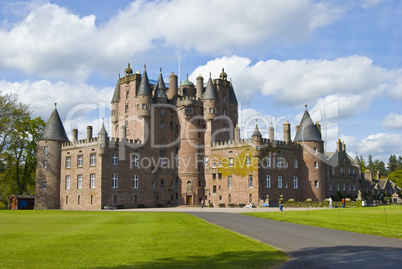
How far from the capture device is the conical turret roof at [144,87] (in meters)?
75.3

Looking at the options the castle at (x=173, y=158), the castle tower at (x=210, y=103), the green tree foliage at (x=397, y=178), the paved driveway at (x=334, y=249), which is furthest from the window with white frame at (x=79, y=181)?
the green tree foliage at (x=397, y=178)

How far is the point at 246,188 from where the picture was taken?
69.3 m

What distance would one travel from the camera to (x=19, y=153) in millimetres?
74625

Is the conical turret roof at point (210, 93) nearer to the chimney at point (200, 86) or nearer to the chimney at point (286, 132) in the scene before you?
the chimney at point (200, 86)

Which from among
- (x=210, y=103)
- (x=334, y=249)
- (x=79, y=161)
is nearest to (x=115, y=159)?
(x=79, y=161)

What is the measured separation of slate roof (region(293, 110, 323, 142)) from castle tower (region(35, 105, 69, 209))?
1579 inches

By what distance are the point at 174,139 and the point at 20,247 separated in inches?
2438

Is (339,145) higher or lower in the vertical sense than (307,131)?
lower

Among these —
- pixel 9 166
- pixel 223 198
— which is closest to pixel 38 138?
pixel 9 166

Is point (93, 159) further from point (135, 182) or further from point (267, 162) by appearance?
point (267, 162)

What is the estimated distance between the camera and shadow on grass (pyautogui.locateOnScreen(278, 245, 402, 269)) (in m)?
13.3

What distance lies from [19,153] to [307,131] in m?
48.2

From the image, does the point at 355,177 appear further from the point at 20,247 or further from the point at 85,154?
the point at 20,247

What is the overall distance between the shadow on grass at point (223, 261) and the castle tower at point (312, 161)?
198ft
